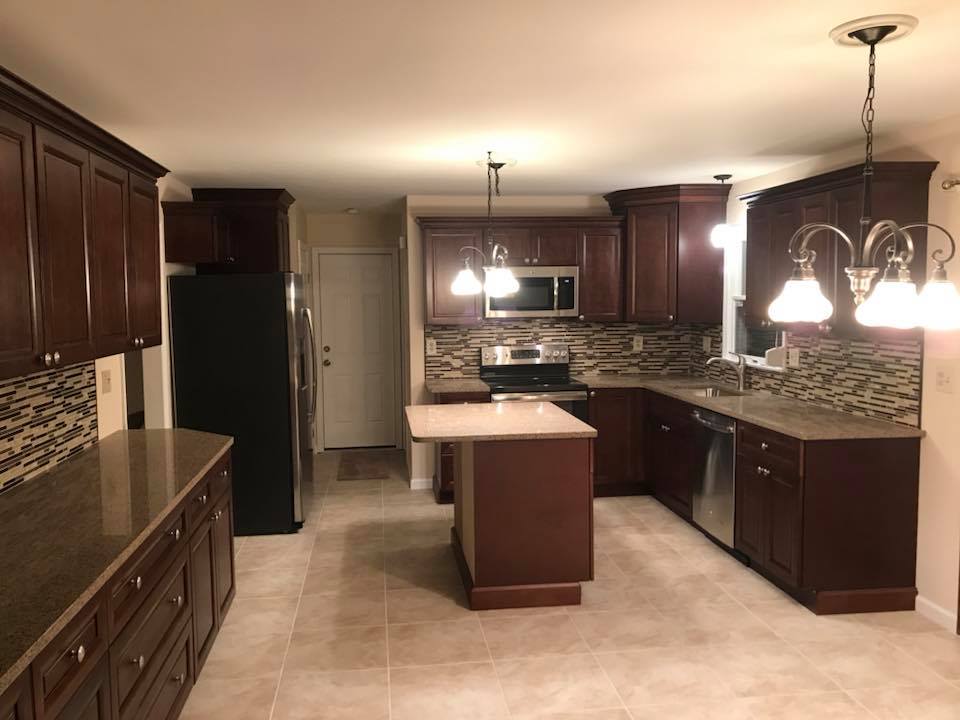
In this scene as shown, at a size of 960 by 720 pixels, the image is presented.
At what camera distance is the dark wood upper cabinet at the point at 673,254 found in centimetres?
551

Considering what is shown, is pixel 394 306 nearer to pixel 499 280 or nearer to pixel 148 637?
pixel 499 280

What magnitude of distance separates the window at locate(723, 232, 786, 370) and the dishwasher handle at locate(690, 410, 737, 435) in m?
0.82

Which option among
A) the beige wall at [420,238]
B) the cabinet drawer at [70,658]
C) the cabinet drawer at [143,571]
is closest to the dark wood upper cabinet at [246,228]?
the beige wall at [420,238]

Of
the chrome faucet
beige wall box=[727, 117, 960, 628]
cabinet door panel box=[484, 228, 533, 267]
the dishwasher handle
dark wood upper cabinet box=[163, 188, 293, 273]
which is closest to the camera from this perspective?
beige wall box=[727, 117, 960, 628]

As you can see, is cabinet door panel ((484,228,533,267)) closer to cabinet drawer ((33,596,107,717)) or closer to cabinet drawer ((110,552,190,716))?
cabinet drawer ((110,552,190,716))

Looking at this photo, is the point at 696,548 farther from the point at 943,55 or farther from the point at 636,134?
the point at 943,55

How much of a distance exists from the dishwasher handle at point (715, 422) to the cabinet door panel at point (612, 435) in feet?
2.90

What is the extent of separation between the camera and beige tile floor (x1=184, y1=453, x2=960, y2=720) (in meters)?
2.81

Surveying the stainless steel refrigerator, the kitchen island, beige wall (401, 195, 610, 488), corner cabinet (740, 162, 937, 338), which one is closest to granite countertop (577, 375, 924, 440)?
corner cabinet (740, 162, 937, 338)

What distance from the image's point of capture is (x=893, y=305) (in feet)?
6.89

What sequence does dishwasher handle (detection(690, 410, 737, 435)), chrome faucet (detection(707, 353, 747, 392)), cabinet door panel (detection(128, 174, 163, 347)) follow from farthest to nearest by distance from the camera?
chrome faucet (detection(707, 353, 747, 392)) < dishwasher handle (detection(690, 410, 737, 435)) < cabinet door panel (detection(128, 174, 163, 347))

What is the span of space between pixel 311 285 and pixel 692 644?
15.9ft

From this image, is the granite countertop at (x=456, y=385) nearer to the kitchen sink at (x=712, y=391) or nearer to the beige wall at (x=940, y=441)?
the kitchen sink at (x=712, y=391)

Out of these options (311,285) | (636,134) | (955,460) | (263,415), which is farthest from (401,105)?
(311,285)
